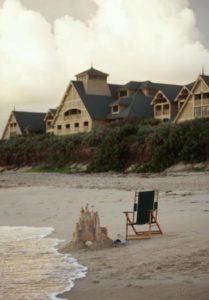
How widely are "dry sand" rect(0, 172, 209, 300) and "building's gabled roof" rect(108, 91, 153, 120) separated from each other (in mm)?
31948

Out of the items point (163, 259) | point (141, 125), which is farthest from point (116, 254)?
point (141, 125)

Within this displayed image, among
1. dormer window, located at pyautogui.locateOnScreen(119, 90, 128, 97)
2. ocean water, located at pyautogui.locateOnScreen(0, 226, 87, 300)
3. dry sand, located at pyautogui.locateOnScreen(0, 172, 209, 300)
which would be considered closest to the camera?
dry sand, located at pyautogui.locateOnScreen(0, 172, 209, 300)

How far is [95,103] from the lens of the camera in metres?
55.5

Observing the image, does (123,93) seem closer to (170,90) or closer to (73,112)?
(73,112)

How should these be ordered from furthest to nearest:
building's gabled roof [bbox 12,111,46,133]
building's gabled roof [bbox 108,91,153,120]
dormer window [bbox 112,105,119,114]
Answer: building's gabled roof [bbox 12,111,46,133], dormer window [bbox 112,105,119,114], building's gabled roof [bbox 108,91,153,120]

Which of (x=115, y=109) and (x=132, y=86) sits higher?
(x=132, y=86)

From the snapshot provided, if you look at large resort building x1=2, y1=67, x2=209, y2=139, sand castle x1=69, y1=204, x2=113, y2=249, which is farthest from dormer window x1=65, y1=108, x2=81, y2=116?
sand castle x1=69, y1=204, x2=113, y2=249

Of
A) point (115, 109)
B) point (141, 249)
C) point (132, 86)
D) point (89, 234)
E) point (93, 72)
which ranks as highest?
point (93, 72)

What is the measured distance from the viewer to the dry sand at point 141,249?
6.70m

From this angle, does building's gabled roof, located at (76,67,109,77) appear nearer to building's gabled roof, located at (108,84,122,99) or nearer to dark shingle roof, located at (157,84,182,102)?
building's gabled roof, located at (108,84,122,99)

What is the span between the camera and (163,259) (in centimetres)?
826

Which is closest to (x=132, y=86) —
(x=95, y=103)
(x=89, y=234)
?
(x=95, y=103)

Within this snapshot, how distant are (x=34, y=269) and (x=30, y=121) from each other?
62405mm

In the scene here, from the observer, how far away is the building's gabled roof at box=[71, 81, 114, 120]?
54.3 m
